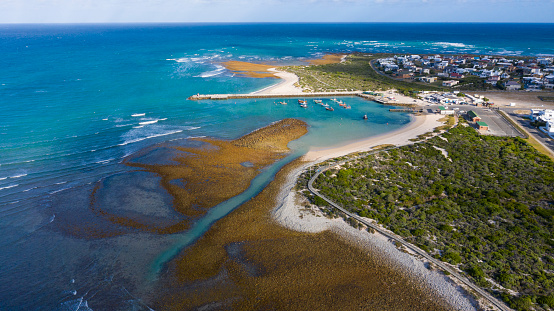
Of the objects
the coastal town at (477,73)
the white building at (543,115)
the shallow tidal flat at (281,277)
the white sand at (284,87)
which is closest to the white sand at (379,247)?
the shallow tidal flat at (281,277)

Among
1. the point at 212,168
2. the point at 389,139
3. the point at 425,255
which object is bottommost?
the point at 425,255

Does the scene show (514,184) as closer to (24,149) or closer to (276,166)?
(276,166)

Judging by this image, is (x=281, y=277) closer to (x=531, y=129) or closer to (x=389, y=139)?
(x=389, y=139)

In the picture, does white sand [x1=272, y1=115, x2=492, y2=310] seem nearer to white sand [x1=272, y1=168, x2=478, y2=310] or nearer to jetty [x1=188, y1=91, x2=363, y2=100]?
white sand [x1=272, y1=168, x2=478, y2=310]

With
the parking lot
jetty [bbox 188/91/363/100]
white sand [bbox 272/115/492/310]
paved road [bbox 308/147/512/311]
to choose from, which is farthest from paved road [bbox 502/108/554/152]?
paved road [bbox 308/147/512/311]

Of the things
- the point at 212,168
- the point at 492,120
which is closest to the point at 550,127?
the point at 492,120

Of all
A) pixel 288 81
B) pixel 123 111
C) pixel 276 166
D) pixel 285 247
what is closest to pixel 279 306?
pixel 285 247
